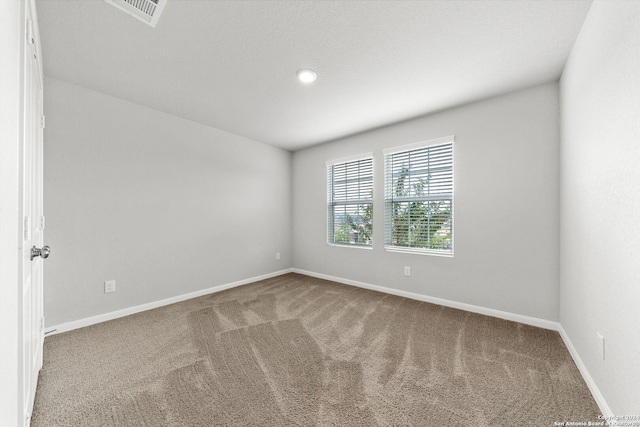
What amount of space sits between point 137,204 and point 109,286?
0.92 meters

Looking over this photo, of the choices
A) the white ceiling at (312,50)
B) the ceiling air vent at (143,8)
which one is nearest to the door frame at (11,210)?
the ceiling air vent at (143,8)

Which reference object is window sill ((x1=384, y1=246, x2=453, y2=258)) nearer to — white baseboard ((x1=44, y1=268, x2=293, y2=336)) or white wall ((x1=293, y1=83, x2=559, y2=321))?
white wall ((x1=293, y1=83, x2=559, y2=321))

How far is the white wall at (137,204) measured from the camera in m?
2.39

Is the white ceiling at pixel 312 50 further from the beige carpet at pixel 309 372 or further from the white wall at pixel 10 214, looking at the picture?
the beige carpet at pixel 309 372

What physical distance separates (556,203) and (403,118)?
6.20 feet

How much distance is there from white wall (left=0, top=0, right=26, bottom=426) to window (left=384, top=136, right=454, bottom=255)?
3.38 metres

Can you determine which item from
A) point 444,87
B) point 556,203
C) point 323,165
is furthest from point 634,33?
point 323,165

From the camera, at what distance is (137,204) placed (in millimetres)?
2883

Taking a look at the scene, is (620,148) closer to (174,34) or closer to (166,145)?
(174,34)

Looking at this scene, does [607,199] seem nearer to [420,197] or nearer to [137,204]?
[420,197]

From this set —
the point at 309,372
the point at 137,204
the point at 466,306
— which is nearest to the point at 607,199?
the point at 466,306

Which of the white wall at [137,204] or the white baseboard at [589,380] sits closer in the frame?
the white baseboard at [589,380]

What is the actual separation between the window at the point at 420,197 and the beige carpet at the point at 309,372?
937 millimetres

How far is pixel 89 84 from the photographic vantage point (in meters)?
2.47
